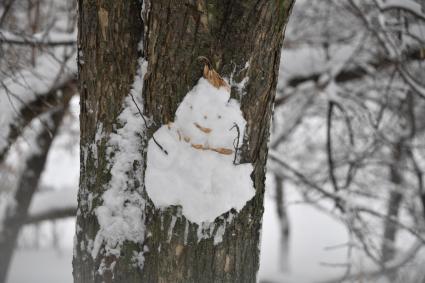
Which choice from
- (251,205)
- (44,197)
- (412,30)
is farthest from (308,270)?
(251,205)

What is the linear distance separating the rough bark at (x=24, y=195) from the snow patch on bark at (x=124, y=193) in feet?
14.7

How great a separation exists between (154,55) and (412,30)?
11.0 ft

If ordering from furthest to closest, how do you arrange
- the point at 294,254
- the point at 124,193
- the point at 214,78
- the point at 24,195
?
the point at 294,254 → the point at 24,195 → the point at 124,193 → the point at 214,78

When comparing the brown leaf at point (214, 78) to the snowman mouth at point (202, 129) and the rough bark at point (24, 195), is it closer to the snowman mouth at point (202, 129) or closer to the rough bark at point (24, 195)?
the snowman mouth at point (202, 129)

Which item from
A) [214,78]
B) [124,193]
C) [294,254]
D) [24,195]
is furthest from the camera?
[294,254]

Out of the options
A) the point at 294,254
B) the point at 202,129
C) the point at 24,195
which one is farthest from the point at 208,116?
the point at 294,254

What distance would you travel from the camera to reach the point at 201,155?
161 cm

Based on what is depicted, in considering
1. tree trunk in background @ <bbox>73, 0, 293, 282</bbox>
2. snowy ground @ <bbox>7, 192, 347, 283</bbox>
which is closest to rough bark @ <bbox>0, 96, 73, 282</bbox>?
snowy ground @ <bbox>7, 192, 347, 283</bbox>

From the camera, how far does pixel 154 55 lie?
1585mm

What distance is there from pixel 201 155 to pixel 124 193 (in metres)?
0.38

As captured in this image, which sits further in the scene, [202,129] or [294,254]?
[294,254]

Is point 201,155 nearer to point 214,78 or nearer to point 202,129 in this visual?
point 202,129

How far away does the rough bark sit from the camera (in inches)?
248

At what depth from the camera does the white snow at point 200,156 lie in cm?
159
